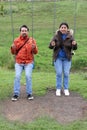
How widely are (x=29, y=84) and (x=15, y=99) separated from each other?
0.42 m

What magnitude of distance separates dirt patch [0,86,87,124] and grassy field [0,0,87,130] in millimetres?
223

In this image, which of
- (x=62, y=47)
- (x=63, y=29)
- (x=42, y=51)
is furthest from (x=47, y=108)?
(x=42, y=51)

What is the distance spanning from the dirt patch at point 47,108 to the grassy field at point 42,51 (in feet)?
0.73

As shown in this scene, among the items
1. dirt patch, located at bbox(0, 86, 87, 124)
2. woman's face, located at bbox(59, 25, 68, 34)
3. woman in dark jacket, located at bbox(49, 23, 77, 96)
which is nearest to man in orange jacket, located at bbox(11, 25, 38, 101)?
dirt patch, located at bbox(0, 86, 87, 124)

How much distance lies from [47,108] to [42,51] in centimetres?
746

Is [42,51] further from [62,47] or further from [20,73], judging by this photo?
[20,73]

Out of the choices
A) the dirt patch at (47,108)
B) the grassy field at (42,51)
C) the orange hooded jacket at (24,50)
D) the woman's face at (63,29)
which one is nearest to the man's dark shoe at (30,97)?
the dirt patch at (47,108)

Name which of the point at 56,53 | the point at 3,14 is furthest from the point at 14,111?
the point at 3,14

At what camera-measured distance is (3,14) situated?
Answer: 23.2 meters

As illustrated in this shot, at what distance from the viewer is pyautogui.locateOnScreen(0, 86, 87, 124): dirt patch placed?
7.75 metres

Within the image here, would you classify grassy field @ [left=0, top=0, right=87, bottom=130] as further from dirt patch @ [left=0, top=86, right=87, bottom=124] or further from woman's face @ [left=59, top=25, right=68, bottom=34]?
woman's face @ [left=59, top=25, right=68, bottom=34]

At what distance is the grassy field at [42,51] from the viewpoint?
7.45 meters

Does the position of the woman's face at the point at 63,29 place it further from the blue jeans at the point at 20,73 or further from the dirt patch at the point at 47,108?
the dirt patch at the point at 47,108

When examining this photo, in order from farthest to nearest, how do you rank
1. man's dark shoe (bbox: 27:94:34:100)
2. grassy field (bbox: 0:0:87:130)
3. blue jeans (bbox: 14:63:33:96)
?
man's dark shoe (bbox: 27:94:34:100) < blue jeans (bbox: 14:63:33:96) < grassy field (bbox: 0:0:87:130)
